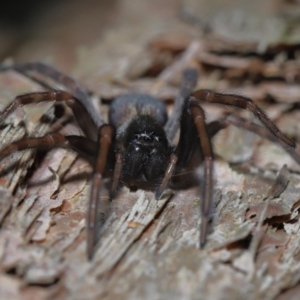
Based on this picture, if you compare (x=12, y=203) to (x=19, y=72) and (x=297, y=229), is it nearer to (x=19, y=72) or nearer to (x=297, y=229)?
(x=297, y=229)

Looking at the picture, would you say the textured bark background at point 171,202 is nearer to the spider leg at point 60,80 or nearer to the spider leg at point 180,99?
the spider leg at point 60,80

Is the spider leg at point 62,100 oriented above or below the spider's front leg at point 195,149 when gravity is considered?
above

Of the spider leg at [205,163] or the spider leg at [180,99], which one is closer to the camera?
the spider leg at [205,163]

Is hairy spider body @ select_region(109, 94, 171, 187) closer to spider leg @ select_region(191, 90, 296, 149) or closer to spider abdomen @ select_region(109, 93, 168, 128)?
spider abdomen @ select_region(109, 93, 168, 128)

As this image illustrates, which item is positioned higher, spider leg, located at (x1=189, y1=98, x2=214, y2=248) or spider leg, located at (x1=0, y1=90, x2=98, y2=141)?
spider leg, located at (x1=0, y1=90, x2=98, y2=141)

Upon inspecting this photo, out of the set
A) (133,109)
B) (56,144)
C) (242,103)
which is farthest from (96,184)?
(133,109)

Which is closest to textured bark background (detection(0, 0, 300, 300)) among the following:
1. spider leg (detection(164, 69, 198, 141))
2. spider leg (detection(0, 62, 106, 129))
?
spider leg (detection(0, 62, 106, 129))

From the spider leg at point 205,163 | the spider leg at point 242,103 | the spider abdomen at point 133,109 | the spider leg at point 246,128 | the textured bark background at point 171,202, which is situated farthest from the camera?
the spider abdomen at point 133,109

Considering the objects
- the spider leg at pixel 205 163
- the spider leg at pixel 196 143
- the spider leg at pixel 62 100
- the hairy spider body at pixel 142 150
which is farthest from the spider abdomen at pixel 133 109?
the spider leg at pixel 205 163
